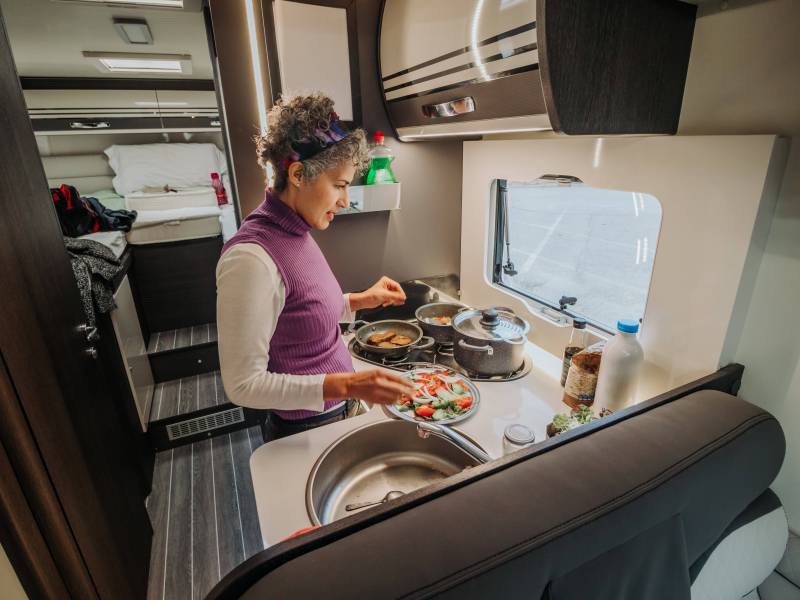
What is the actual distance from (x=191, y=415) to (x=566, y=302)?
8.12 ft

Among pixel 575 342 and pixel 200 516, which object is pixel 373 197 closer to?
pixel 575 342

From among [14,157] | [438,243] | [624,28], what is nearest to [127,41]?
[14,157]

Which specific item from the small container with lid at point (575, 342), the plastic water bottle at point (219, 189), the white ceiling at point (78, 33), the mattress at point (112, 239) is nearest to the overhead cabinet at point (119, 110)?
the white ceiling at point (78, 33)

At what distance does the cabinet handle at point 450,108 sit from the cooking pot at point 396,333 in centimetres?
88

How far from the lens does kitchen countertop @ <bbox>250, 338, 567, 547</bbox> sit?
100 centimetres

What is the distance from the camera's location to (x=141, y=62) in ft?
12.5

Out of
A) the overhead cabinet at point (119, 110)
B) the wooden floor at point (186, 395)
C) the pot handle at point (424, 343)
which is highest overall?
the overhead cabinet at point (119, 110)

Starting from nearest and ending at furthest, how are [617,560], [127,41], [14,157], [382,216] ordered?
[617,560], [14,157], [382,216], [127,41]

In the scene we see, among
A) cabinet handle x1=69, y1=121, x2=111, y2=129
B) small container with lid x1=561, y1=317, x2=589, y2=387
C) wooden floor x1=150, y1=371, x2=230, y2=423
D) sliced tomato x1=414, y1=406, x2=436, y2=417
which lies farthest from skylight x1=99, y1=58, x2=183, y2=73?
small container with lid x1=561, y1=317, x2=589, y2=387

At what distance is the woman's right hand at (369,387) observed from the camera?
1092mm

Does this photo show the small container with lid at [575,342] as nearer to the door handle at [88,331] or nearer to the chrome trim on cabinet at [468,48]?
the chrome trim on cabinet at [468,48]

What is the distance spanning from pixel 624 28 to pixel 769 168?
0.44 m

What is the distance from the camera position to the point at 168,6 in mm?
2252

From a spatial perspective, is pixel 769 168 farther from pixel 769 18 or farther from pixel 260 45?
pixel 260 45
